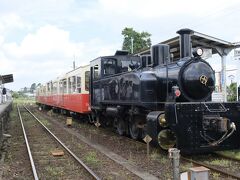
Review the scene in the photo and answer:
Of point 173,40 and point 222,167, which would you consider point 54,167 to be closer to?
point 222,167

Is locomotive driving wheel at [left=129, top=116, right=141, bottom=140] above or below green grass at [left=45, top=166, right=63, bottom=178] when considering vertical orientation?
above

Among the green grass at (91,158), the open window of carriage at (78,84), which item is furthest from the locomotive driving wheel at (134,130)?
the open window of carriage at (78,84)

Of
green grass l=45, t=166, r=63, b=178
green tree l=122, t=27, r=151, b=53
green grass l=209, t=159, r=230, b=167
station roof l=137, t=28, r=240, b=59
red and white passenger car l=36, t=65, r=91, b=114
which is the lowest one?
green grass l=45, t=166, r=63, b=178

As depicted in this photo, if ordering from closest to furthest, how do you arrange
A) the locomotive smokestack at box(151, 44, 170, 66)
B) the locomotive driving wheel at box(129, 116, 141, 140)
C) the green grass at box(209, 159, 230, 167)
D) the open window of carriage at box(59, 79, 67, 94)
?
the green grass at box(209, 159, 230, 167)
the locomotive smokestack at box(151, 44, 170, 66)
the locomotive driving wheel at box(129, 116, 141, 140)
the open window of carriage at box(59, 79, 67, 94)

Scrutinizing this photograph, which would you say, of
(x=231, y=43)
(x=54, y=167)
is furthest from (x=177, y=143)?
(x=231, y=43)

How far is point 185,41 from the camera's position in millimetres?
10062

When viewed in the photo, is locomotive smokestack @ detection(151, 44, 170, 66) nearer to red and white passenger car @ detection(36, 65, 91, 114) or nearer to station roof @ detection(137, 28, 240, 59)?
station roof @ detection(137, 28, 240, 59)

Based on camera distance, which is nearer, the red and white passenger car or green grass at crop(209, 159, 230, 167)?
green grass at crop(209, 159, 230, 167)

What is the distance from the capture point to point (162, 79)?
10.5m

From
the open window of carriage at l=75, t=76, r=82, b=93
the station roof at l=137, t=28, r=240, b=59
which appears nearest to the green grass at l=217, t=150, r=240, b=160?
the station roof at l=137, t=28, r=240, b=59

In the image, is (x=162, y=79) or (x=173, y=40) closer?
(x=162, y=79)

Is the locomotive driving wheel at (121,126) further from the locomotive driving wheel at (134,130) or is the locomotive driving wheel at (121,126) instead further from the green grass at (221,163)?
the green grass at (221,163)

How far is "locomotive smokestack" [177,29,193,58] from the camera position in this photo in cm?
994

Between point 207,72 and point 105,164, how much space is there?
338cm
